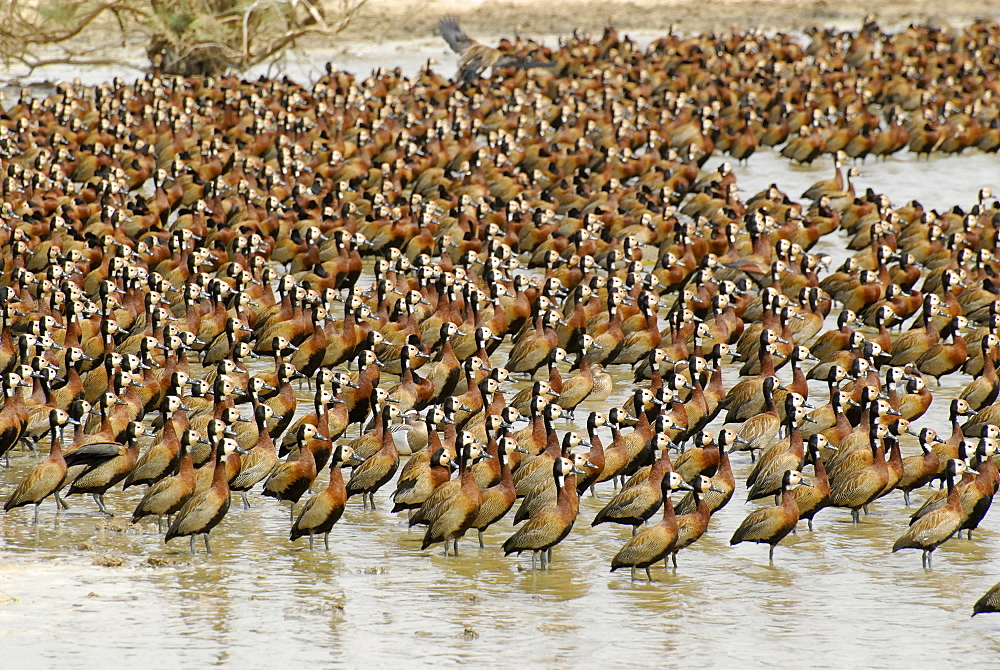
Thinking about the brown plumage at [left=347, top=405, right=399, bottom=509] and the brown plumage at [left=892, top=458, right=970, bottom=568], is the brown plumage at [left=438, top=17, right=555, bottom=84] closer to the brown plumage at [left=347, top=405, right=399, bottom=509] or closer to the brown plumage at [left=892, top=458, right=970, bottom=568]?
the brown plumage at [left=347, top=405, right=399, bottom=509]

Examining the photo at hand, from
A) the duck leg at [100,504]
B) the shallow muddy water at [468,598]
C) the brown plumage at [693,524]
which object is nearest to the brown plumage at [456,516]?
the shallow muddy water at [468,598]

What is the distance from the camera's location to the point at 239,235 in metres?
22.7

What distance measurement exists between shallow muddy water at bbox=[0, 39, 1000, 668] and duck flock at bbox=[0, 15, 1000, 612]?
0.30 m

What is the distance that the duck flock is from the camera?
13.4 meters

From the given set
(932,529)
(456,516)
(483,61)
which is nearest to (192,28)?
(483,61)

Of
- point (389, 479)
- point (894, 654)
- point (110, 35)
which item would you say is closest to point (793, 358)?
point (389, 479)

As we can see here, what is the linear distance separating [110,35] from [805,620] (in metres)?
46.9

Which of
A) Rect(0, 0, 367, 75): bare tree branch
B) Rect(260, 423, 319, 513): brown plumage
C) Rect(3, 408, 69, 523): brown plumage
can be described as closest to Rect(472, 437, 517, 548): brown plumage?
Rect(260, 423, 319, 513): brown plumage

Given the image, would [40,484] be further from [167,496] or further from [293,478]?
[293,478]

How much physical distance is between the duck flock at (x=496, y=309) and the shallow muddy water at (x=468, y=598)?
30cm

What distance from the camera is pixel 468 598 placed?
37.6 ft

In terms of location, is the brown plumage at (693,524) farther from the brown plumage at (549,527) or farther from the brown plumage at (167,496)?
the brown plumage at (167,496)

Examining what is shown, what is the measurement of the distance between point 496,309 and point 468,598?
27.5 ft

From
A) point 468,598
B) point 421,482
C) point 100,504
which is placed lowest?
point 468,598
